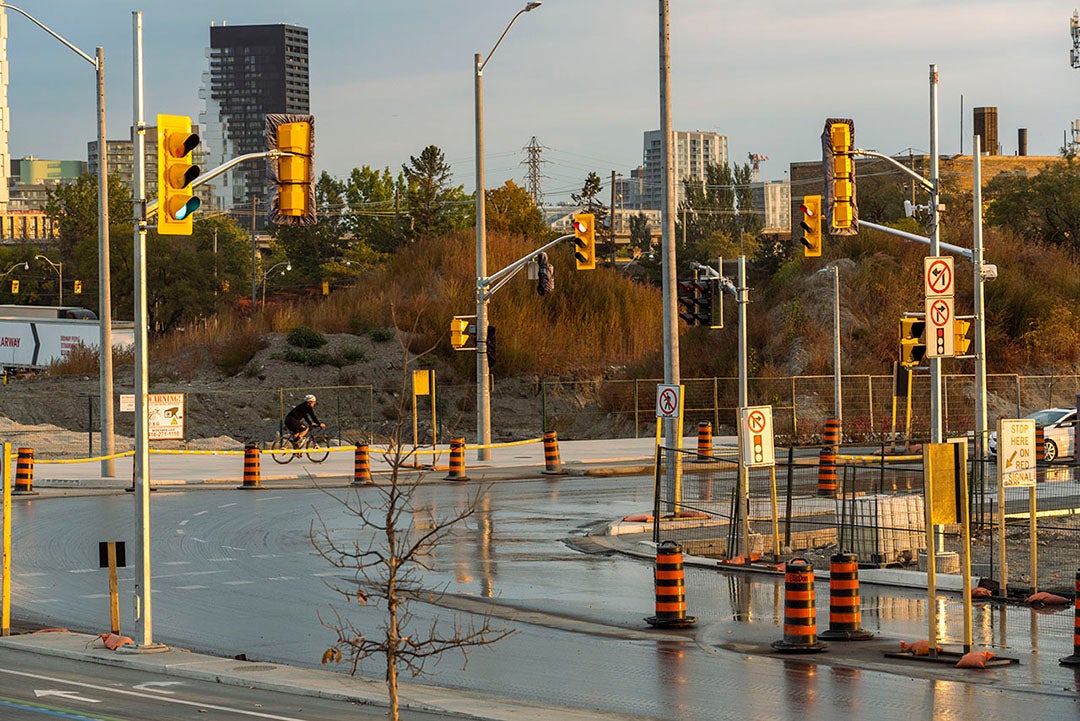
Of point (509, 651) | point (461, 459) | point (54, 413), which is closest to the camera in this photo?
point (509, 651)

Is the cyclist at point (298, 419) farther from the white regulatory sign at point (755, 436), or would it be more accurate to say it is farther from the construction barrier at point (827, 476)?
the white regulatory sign at point (755, 436)

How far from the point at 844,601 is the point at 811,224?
61.8 feet

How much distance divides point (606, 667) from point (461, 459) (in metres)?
22.6

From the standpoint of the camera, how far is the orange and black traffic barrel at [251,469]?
34781 millimetres

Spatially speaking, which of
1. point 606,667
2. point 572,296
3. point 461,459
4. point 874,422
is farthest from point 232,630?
point 572,296

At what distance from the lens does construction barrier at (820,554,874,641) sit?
50.1 feet

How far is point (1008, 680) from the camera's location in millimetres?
13234

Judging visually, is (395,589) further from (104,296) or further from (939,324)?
(104,296)

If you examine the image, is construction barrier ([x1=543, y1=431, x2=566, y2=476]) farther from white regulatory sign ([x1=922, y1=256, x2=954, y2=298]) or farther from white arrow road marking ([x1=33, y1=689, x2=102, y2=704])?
white arrow road marking ([x1=33, y1=689, x2=102, y2=704])

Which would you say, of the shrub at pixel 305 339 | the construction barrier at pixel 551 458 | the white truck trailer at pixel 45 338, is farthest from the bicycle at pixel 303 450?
the white truck trailer at pixel 45 338

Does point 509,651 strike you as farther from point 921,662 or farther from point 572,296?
point 572,296

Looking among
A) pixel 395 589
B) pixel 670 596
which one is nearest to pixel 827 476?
pixel 670 596

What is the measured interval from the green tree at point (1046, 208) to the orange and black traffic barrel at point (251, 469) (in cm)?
5026

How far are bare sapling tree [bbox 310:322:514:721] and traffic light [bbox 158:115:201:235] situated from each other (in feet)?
8.96
